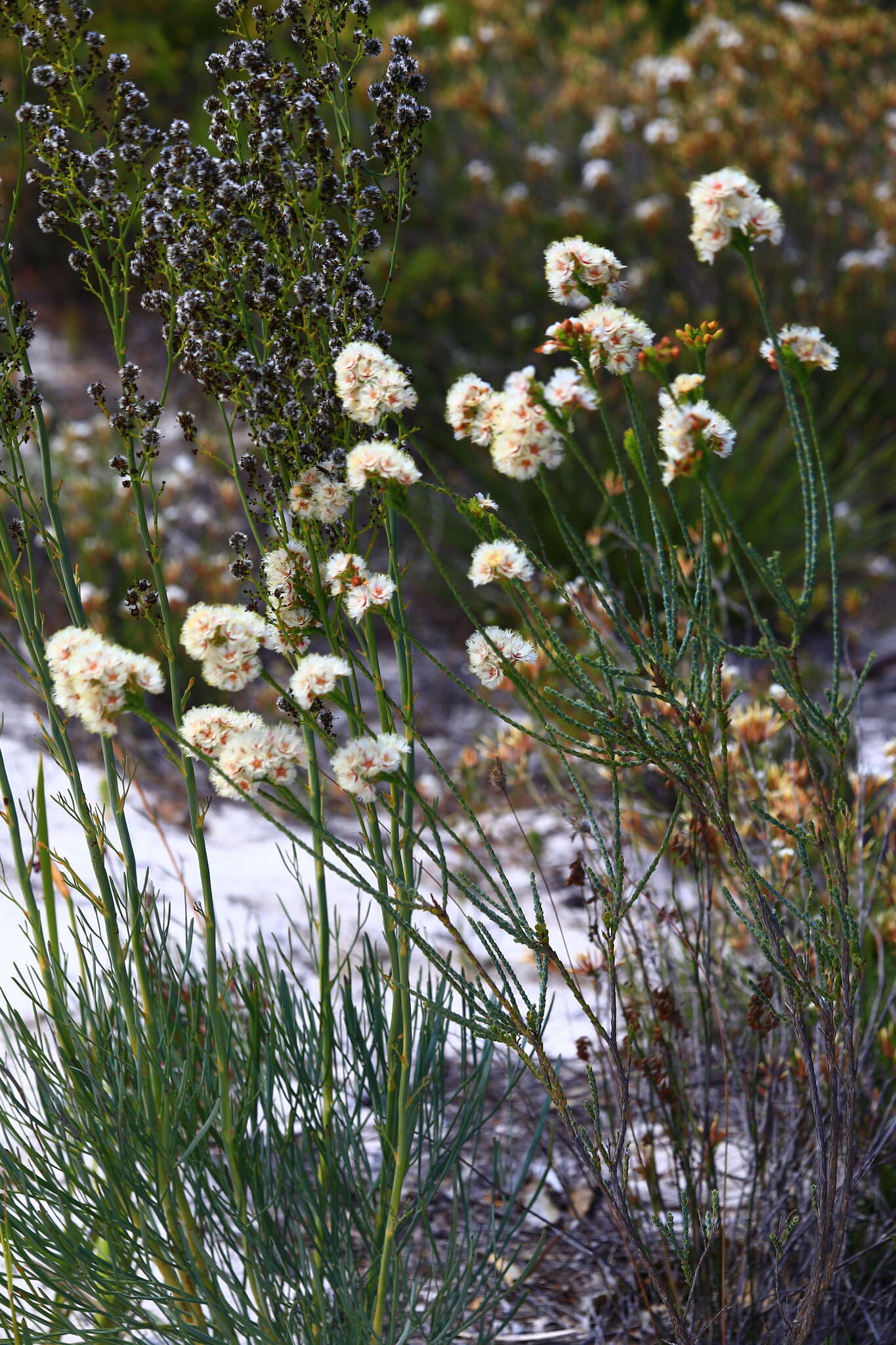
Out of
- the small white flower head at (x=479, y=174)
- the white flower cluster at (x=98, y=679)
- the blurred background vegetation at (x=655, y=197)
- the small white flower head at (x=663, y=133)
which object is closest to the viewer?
the white flower cluster at (x=98, y=679)

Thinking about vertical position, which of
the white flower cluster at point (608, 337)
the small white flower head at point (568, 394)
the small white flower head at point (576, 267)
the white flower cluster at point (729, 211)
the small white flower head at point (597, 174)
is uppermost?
the small white flower head at point (597, 174)

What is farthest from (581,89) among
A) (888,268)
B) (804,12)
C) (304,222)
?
(304,222)

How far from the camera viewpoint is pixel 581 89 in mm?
6539

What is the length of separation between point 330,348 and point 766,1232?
1469 mm

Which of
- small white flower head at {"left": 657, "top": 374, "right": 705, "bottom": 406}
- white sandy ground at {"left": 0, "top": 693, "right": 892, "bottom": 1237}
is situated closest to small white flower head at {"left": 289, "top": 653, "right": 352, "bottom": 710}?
small white flower head at {"left": 657, "top": 374, "right": 705, "bottom": 406}

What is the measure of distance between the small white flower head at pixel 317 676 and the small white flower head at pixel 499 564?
0.58ft

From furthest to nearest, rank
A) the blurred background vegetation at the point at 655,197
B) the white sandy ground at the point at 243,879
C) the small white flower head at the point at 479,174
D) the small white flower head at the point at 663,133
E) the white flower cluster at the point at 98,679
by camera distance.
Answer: the small white flower head at the point at 479,174, the small white flower head at the point at 663,133, the blurred background vegetation at the point at 655,197, the white sandy ground at the point at 243,879, the white flower cluster at the point at 98,679

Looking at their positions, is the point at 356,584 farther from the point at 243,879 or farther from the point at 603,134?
the point at 603,134

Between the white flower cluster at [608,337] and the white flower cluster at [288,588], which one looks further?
the white flower cluster at [288,588]

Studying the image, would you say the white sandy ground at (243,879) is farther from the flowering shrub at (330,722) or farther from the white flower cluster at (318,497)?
the white flower cluster at (318,497)

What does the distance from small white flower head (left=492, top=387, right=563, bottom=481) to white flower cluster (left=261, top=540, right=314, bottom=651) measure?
0.32 metres

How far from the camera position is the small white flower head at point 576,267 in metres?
1.29

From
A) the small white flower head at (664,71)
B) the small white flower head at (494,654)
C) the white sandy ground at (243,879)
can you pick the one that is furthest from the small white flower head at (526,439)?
the small white flower head at (664,71)

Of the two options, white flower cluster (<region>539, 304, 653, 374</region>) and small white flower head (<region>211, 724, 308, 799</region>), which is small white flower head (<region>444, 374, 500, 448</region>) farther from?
small white flower head (<region>211, 724, 308, 799</region>)
